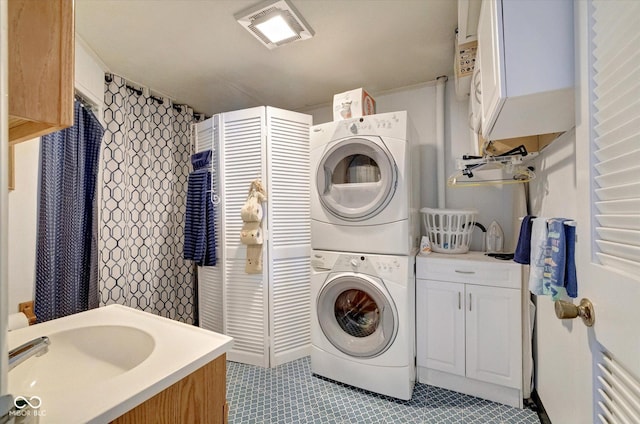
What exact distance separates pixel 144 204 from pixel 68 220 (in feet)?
2.73

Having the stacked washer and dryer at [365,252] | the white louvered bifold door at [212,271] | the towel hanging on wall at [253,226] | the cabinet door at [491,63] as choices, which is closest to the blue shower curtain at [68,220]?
the white louvered bifold door at [212,271]

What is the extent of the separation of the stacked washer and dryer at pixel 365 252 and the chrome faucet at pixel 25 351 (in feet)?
4.89

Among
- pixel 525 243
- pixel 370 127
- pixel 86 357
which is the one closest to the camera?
pixel 86 357

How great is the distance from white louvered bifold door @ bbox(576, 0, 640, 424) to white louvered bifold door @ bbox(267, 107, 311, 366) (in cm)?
186

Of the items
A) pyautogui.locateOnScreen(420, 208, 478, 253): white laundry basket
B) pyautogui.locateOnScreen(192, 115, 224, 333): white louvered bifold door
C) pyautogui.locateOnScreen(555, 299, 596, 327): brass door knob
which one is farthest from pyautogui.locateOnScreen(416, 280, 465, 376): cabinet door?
pyautogui.locateOnScreen(192, 115, 224, 333): white louvered bifold door

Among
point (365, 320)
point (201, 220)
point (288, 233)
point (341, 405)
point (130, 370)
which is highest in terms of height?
point (201, 220)

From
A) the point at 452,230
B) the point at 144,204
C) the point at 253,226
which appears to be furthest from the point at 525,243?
the point at 144,204

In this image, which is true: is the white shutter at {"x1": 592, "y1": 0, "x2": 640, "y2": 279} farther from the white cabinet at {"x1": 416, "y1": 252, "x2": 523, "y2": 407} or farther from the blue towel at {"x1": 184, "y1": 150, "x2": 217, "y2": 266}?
the blue towel at {"x1": 184, "y1": 150, "x2": 217, "y2": 266}

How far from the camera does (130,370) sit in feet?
2.48

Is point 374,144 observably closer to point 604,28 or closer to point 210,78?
point 604,28

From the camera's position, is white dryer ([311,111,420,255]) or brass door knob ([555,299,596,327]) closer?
brass door knob ([555,299,596,327])

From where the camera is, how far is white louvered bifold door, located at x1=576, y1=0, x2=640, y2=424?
538mm

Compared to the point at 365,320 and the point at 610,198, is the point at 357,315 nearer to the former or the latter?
the point at 365,320

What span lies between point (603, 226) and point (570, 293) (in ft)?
1.40
